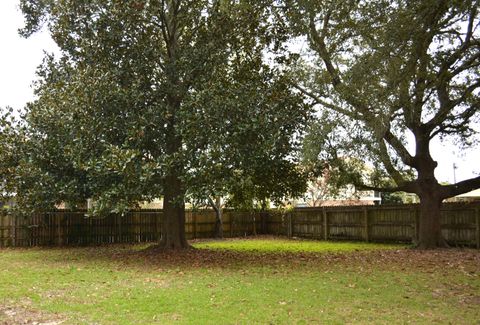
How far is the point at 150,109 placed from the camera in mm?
13961

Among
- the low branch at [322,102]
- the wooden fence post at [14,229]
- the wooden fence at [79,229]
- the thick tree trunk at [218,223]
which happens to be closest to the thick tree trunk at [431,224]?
the low branch at [322,102]

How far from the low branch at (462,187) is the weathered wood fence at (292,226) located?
3.67 ft

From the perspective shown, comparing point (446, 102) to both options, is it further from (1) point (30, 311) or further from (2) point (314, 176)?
(1) point (30, 311)

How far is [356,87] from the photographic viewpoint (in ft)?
39.3

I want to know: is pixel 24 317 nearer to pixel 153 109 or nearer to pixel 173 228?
pixel 153 109

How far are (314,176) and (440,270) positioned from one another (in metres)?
6.08

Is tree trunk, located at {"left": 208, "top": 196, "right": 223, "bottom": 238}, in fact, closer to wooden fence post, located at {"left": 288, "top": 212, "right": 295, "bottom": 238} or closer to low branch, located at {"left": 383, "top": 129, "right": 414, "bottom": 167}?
wooden fence post, located at {"left": 288, "top": 212, "right": 295, "bottom": 238}

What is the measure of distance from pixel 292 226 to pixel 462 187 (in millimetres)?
11419

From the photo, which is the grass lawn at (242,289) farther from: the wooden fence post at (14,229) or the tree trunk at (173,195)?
the wooden fence post at (14,229)

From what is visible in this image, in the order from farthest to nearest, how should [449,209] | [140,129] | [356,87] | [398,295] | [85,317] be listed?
[449,209], [140,129], [356,87], [398,295], [85,317]

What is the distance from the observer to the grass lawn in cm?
726

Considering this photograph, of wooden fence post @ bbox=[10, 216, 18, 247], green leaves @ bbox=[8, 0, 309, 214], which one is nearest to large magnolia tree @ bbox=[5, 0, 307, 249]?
green leaves @ bbox=[8, 0, 309, 214]

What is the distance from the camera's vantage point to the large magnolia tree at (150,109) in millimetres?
13328

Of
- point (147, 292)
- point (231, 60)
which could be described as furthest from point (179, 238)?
point (147, 292)
